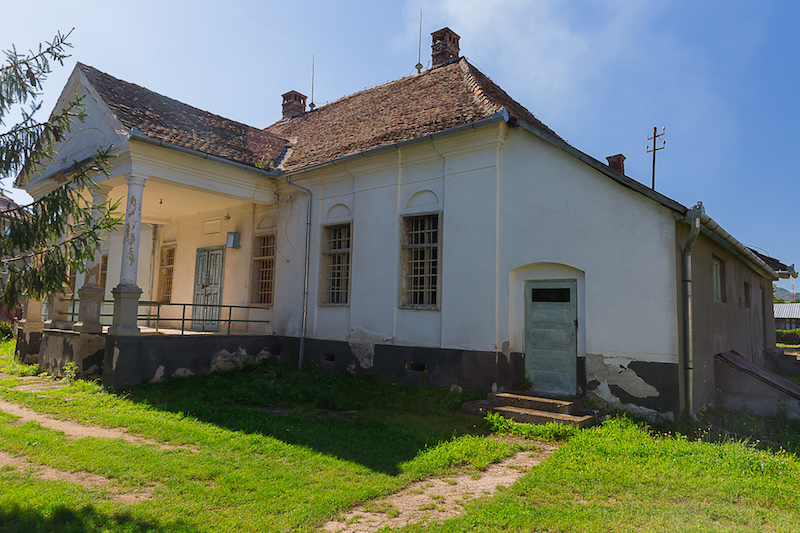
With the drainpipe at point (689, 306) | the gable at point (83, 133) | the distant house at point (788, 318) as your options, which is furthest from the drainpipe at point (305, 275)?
the distant house at point (788, 318)

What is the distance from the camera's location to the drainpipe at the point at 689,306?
7.43 metres

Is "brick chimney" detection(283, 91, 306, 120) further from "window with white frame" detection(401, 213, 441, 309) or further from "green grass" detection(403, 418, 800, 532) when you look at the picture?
"green grass" detection(403, 418, 800, 532)

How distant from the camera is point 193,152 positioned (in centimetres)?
1083

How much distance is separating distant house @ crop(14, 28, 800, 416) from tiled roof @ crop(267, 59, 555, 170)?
0.22 feet

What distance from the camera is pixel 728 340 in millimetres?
10695

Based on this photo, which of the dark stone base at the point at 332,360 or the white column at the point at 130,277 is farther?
the white column at the point at 130,277

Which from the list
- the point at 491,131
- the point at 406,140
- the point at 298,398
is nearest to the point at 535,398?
the point at 298,398

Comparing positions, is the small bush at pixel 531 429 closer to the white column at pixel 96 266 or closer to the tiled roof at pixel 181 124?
the tiled roof at pixel 181 124

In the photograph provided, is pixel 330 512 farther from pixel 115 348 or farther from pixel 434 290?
pixel 115 348

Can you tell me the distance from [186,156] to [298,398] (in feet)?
18.7

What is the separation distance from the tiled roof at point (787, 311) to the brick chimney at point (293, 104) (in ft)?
139

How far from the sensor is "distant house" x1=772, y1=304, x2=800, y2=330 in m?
40.9

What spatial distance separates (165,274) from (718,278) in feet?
49.2

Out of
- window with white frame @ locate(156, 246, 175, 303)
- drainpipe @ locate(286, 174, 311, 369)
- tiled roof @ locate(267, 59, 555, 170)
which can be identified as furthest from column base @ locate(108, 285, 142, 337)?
window with white frame @ locate(156, 246, 175, 303)
